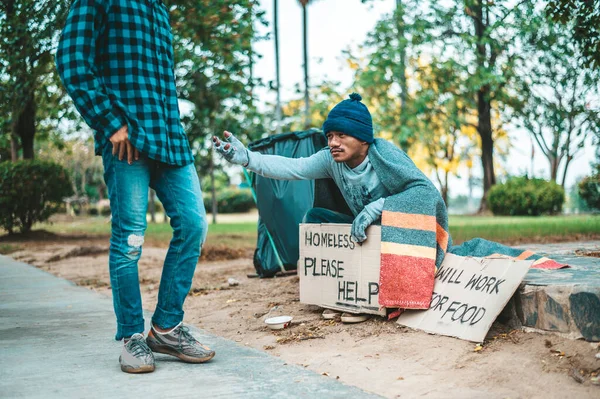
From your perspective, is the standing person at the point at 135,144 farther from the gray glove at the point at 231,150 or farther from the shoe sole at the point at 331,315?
the shoe sole at the point at 331,315

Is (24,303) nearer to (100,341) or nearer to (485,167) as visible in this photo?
(100,341)

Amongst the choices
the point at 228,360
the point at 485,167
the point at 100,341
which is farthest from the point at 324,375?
the point at 485,167

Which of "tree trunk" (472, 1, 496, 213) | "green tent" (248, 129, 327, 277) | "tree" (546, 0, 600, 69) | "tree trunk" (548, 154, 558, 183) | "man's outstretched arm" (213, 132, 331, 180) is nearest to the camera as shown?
"man's outstretched arm" (213, 132, 331, 180)

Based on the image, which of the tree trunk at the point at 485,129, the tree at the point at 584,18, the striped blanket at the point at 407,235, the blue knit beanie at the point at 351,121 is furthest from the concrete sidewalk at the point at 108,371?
the tree trunk at the point at 485,129

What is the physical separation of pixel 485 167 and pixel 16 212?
2067 cm

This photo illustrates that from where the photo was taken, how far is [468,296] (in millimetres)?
3729

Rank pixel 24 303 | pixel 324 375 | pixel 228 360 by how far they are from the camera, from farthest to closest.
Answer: pixel 24 303
pixel 228 360
pixel 324 375

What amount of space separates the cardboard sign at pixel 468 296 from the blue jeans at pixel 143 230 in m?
1.42

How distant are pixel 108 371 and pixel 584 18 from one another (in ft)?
17.4

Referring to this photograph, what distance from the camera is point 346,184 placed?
430 centimetres

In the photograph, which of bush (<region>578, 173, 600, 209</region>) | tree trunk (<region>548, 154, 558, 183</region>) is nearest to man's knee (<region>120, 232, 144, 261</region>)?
bush (<region>578, 173, 600, 209</region>)

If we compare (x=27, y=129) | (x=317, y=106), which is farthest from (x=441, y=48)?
(x=27, y=129)

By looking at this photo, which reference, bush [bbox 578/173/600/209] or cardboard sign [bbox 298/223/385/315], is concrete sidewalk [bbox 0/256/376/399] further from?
bush [bbox 578/173/600/209]

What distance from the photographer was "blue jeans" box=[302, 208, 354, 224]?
4598 mm
